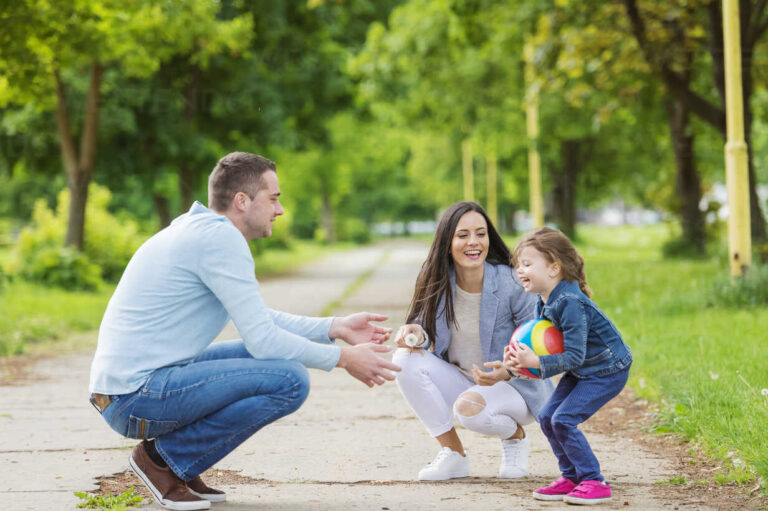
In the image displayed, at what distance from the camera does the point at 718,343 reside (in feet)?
25.6

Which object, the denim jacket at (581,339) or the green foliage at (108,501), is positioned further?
the denim jacket at (581,339)

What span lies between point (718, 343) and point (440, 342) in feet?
11.3

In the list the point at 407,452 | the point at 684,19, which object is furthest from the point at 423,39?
the point at 407,452

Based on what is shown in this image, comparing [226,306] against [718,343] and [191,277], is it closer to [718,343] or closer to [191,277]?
[191,277]

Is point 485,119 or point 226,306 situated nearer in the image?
point 226,306

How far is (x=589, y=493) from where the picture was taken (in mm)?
4352

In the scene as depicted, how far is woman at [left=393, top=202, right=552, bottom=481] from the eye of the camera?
501 centimetres

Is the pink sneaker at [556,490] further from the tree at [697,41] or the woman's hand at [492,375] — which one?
the tree at [697,41]

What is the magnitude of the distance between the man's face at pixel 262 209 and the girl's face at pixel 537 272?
1.12 meters

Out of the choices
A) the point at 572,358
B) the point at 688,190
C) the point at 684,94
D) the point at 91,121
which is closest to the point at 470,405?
the point at 572,358

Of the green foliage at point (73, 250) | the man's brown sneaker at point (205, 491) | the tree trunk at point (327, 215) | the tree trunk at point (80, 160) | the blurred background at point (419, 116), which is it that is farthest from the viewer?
the tree trunk at point (327, 215)

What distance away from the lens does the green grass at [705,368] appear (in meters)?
4.93

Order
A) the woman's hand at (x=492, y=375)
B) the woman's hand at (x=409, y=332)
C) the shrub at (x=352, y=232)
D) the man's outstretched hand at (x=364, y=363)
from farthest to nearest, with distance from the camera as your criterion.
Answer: the shrub at (x=352, y=232) → the woman's hand at (x=409, y=332) → the woman's hand at (x=492, y=375) → the man's outstretched hand at (x=364, y=363)

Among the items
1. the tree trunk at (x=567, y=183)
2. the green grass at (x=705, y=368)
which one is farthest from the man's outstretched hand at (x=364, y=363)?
the tree trunk at (x=567, y=183)
